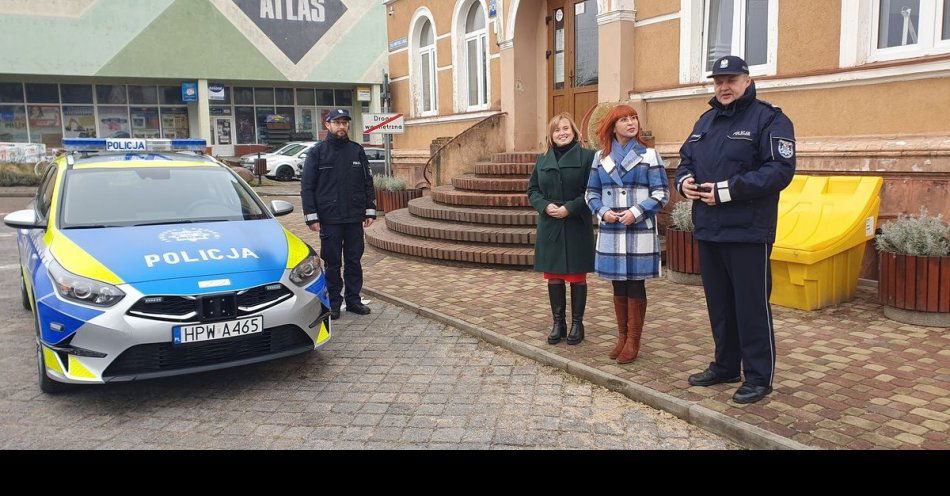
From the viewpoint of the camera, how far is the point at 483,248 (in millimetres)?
8812

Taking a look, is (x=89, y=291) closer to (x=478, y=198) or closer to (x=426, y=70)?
(x=478, y=198)

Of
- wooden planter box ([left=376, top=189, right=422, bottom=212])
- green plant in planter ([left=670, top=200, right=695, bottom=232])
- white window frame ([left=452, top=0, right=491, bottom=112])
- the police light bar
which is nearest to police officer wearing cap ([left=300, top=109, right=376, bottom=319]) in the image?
the police light bar

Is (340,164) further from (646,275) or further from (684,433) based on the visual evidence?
(684,433)

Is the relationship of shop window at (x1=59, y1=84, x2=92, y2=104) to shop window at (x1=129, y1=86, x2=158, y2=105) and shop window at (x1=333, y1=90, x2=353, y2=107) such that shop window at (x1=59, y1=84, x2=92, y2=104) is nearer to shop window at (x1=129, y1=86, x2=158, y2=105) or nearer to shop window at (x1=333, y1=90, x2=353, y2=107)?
shop window at (x1=129, y1=86, x2=158, y2=105)

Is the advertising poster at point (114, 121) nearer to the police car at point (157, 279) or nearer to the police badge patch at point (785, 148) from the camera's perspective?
the police car at point (157, 279)

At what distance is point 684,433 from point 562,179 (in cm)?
207

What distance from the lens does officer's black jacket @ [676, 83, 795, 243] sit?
392 cm

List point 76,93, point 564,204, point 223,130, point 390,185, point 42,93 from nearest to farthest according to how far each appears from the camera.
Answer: point 564,204 < point 390,185 < point 42,93 < point 76,93 < point 223,130

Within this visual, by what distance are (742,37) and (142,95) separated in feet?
94.2

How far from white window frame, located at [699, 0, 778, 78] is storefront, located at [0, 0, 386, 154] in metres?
17.5

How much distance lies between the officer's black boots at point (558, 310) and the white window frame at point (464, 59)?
8.54 metres

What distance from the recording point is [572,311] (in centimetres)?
556

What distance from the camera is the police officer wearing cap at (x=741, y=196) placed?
13.0 ft

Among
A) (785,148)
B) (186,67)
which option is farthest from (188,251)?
(186,67)
